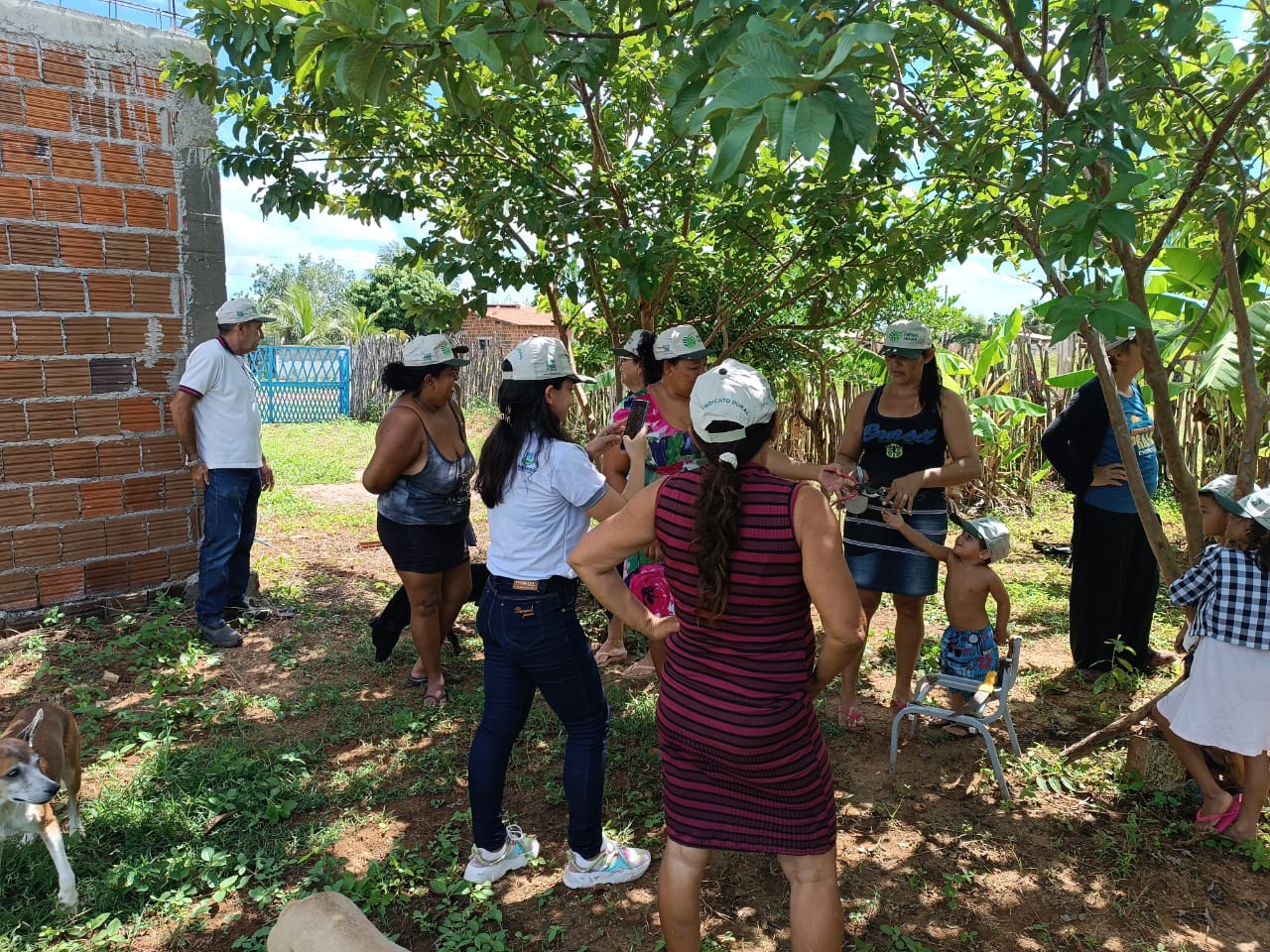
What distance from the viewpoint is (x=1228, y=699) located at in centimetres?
297

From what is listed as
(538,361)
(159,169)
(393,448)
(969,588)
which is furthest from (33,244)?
(969,588)

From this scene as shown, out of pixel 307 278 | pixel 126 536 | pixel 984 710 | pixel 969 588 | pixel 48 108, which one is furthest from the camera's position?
pixel 307 278

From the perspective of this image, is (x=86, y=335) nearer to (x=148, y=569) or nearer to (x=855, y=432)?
(x=148, y=569)

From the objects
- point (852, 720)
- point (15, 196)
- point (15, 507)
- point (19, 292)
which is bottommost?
point (852, 720)

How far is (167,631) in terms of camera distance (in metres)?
5.14

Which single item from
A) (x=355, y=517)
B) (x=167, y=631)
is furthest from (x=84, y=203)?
(x=355, y=517)

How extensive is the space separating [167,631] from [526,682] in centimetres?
334

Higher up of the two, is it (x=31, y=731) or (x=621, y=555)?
(x=621, y=555)

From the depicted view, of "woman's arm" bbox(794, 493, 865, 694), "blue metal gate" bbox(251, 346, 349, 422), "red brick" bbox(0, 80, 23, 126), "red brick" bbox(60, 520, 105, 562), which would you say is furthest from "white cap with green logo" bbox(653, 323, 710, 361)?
"blue metal gate" bbox(251, 346, 349, 422)

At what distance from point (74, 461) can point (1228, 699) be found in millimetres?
5942

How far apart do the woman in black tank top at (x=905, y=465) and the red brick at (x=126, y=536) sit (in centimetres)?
442

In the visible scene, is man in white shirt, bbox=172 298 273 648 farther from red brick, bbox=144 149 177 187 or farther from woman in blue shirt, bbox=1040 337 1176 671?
woman in blue shirt, bbox=1040 337 1176 671

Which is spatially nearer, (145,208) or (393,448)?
(393,448)

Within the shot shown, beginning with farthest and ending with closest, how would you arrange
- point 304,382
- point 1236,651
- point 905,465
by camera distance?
1. point 304,382
2. point 905,465
3. point 1236,651
